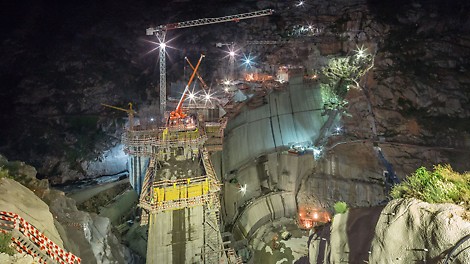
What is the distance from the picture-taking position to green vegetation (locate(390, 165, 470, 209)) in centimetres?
779

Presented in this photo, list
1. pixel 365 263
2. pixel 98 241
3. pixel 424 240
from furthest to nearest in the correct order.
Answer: pixel 98 241 → pixel 365 263 → pixel 424 240

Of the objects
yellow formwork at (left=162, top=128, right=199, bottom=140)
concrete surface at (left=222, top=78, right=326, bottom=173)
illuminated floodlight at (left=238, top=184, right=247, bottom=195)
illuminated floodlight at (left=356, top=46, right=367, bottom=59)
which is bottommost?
illuminated floodlight at (left=238, top=184, right=247, bottom=195)

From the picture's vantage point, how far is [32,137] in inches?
1848

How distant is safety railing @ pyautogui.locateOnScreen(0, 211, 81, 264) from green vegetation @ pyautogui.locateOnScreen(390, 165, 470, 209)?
47.1ft

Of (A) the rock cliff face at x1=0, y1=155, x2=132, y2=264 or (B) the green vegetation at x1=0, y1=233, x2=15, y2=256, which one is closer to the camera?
(B) the green vegetation at x1=0, y1=233, x2=15, y2=256

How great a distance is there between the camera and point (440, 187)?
8.11 m

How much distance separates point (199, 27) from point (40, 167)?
45.2 meters

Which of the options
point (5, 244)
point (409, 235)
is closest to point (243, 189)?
point (409, 235)

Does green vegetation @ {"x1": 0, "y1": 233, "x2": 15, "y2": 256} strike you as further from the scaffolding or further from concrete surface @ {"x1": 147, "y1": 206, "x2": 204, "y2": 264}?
concrete surface @ {"x1": 147, "y1": 206, "x2": 204, "y2": 264}

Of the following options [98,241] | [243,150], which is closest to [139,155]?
[98,241]

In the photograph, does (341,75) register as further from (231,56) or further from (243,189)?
(243,189)

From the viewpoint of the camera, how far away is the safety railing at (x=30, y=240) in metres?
9.73

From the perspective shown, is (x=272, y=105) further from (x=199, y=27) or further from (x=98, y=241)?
(x=98, y=241)

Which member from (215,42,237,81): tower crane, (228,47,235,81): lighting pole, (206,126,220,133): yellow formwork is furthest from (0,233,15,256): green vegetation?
(228,47,235,81): lighting pole
